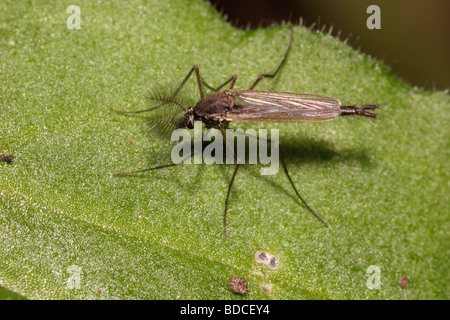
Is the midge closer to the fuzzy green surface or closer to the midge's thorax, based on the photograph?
the midge's thorax

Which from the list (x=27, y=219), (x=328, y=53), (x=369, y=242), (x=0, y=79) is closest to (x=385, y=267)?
(x=369, y=242)

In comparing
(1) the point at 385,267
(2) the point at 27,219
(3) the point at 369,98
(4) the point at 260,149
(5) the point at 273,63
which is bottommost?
(1) the point at 385,267

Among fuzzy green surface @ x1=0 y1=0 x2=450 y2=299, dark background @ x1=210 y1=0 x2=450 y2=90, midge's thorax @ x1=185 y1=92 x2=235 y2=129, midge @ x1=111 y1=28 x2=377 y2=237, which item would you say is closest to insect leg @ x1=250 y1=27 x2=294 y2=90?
fuzzy green surface @ x1=0 y1=0 x2=450 y2=299

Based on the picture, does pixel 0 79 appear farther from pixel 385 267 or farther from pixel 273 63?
pixel 385 267

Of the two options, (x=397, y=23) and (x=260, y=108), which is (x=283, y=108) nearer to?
(x=260, y=108)

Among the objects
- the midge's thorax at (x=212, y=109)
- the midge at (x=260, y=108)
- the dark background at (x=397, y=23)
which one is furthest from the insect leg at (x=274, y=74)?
the dark background at (x=397, y=23)

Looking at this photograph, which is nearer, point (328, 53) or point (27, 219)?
point (27, 219)
